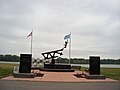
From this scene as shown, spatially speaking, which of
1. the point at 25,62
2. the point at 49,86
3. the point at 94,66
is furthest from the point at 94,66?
the point at 49,86

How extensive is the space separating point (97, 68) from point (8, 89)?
1349cm

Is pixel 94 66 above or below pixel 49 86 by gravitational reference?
above

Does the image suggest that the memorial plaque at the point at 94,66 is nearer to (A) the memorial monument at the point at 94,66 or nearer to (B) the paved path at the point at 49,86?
(A) the memorial monument at the point at 94,66

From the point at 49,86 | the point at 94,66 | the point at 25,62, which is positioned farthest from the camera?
the point at 94,66

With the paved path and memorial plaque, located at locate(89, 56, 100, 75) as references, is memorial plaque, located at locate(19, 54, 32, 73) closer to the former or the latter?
memorial plaque, located at locate(89, 56, 100, 75)

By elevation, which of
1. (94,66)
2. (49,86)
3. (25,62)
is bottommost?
(49,86)

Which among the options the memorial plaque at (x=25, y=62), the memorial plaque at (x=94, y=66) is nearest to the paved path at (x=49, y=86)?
the memorial plaque at (x=25, y=62)

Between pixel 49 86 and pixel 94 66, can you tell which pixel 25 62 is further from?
pixel 49 86

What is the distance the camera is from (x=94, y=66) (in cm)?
2659

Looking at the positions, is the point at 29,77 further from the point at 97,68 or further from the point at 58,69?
the point at 58,69

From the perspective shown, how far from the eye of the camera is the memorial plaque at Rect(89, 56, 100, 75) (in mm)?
26405

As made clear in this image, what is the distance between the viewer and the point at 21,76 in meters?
25.2

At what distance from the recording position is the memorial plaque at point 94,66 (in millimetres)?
26405

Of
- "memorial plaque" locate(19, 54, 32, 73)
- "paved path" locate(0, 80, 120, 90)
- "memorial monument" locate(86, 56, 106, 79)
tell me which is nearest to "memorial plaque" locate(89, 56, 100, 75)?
"memorial monument" locate(86, 56, 106, 79)
